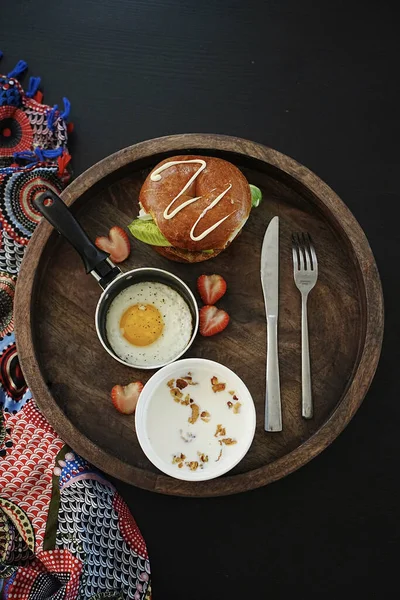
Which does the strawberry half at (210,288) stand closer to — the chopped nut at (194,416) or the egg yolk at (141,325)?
the egg yolk at (141,325)

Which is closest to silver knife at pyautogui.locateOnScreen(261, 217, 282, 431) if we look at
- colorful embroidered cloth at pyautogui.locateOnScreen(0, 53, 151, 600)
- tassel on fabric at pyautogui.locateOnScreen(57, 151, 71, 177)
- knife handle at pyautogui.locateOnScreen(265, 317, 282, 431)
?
knife handle at pyautogui.locateOnScreen(265, 317, 282, 431)

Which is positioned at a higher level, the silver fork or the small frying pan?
the small frying pan

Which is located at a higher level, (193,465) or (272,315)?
(272,315)

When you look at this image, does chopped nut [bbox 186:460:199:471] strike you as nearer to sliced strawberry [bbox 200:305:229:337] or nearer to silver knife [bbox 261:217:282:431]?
silver knife [bbox 261:217:282:431]

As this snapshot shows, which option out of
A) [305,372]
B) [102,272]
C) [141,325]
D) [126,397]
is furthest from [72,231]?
[305,372]

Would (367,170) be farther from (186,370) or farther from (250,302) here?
(186,370)

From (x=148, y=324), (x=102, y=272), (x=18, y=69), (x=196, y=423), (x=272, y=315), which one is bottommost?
(x=196, y=423)

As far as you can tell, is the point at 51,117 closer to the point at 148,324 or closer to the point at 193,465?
the point at 148,324
